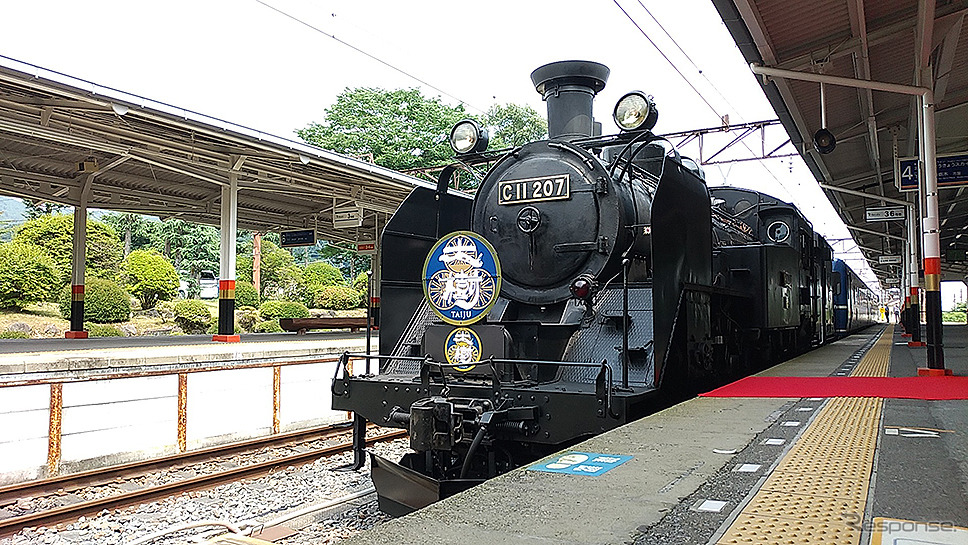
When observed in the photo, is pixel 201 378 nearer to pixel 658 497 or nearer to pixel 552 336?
pixel 552 336

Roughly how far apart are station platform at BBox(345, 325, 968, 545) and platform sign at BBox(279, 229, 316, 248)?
1782 cm

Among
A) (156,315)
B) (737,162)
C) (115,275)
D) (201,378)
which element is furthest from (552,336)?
(115,275)

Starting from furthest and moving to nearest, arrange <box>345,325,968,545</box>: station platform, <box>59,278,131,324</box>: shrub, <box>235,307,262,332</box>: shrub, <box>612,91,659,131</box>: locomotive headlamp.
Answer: <box>235,307,262,332</box>: shrub
<box>59,278,131,324</box>: shrub
<box>612,91,659,131</box>: locomotive headlamp
<box>345,325,968,545</box>: station platform

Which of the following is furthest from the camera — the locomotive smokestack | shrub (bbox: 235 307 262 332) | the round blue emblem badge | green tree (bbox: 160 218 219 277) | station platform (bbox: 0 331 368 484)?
green tree (bbox: 160 218 219 277)

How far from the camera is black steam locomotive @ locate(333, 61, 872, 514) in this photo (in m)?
4.58

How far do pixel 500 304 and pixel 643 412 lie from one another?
1691 mm

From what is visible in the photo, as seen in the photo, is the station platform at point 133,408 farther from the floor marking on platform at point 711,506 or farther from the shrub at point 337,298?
the shrub at point 337,298

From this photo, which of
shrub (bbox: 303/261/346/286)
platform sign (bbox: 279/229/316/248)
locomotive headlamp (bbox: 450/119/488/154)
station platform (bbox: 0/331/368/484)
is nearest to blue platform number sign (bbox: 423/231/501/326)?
locomotive headlamp (bbox: 450/119/488/154)

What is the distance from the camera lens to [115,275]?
27469 mm

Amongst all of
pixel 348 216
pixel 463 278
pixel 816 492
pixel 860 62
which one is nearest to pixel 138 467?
pixel 463 278

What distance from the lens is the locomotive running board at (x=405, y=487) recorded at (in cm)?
460

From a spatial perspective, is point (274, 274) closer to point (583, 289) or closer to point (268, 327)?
point (268, 327)

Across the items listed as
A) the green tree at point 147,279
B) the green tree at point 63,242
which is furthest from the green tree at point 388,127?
the green tree at point 63,242

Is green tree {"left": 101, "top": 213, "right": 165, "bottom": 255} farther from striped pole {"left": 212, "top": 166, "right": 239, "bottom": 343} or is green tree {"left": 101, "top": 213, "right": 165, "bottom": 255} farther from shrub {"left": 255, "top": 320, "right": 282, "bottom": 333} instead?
striped pole {"left": 212, "top": 166, "right": 239, "bottom": 343}
